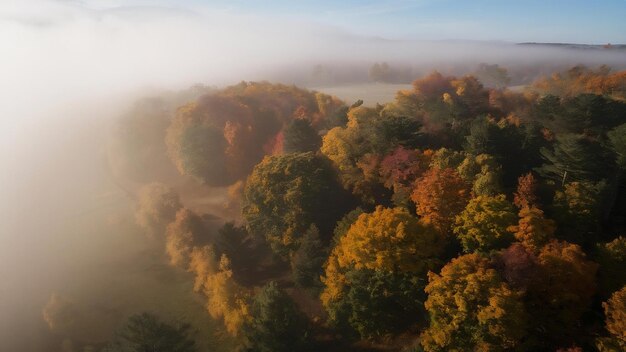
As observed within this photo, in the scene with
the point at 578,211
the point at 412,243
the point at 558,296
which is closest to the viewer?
the point at 558,296

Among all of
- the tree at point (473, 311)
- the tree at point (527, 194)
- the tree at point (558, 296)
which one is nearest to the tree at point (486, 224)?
the tree at point (527, 194)

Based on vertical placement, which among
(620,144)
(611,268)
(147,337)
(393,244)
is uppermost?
(620,144)

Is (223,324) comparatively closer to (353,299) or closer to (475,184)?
(353,299)

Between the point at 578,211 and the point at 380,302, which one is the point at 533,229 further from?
the point at 380,302

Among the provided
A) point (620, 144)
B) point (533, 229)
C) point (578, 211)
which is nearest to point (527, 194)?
point (578, 211)

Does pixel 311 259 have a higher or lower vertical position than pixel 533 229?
lower

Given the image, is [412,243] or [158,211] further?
[158,211]

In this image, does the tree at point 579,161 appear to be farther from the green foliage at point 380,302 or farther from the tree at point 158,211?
the tree at point 158,211
